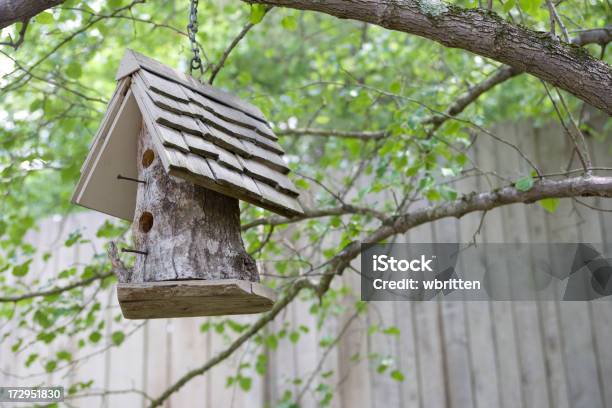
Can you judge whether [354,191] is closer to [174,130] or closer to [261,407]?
[261,407]

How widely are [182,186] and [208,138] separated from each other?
0.47 feet

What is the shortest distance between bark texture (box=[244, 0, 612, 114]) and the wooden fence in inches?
69.1

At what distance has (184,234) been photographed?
173cm

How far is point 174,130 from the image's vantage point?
1.66 metres

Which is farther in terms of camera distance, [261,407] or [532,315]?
[261,407]

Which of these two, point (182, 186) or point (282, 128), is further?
point (282, 128)

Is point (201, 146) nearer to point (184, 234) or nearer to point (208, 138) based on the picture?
point (208, 138)

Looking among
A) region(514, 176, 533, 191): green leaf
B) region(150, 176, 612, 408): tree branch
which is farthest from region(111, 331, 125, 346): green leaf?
region(514, 176, 533, 191): green leaf

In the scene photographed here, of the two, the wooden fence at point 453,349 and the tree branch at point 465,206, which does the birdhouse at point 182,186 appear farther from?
the wooden fence at point 453,349

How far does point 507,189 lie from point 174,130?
1.17 metres

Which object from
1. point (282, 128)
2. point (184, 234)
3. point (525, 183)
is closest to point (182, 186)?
point (184, 234)

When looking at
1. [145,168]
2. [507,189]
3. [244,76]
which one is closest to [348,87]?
[244,76]

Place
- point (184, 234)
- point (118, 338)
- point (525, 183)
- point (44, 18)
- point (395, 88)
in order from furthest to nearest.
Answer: point (118, 338)
point (395, 88)
point (44, 18)
point (525, 183)
point (184, 234)

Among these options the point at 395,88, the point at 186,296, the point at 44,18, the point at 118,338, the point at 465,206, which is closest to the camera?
the point at 186,296
